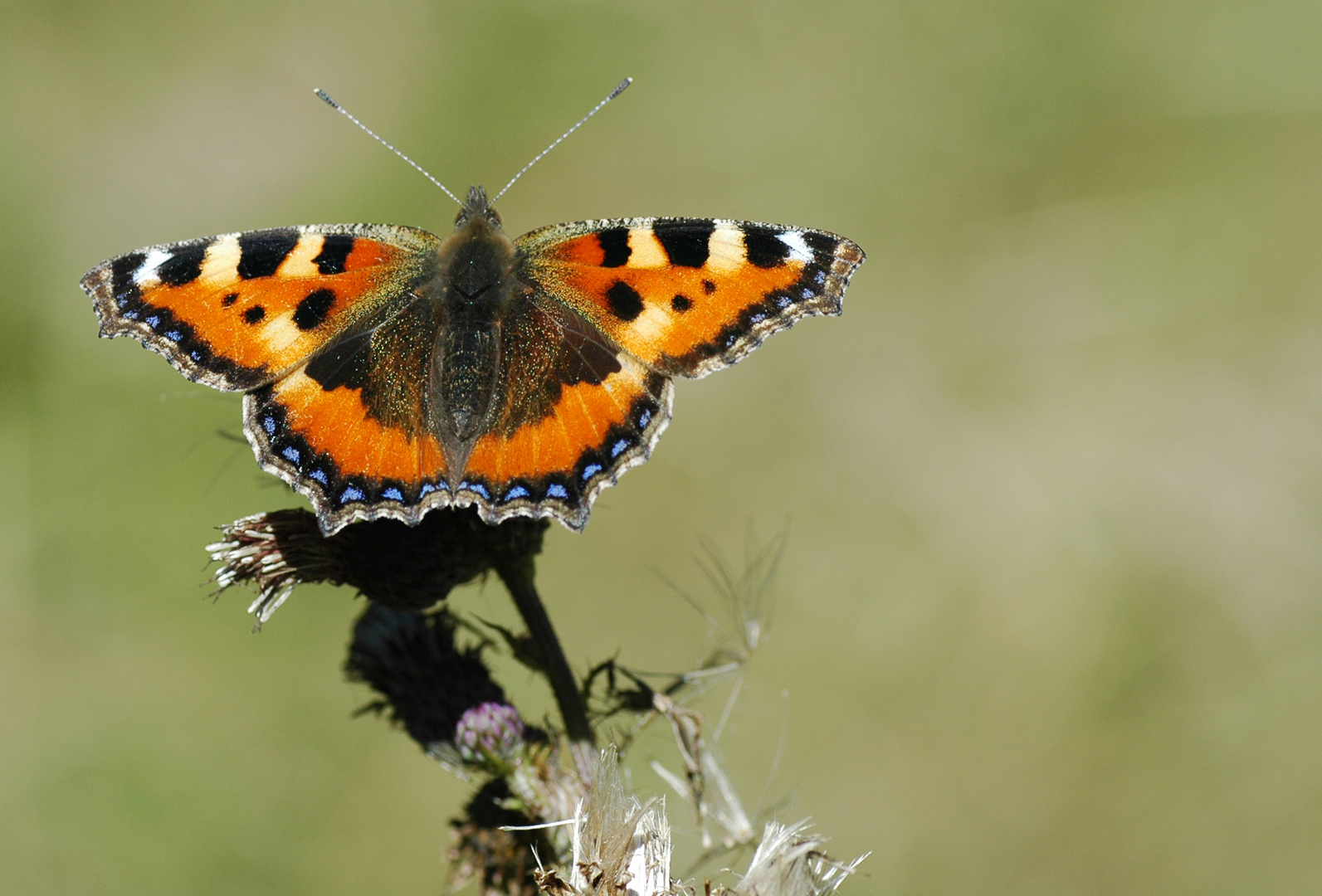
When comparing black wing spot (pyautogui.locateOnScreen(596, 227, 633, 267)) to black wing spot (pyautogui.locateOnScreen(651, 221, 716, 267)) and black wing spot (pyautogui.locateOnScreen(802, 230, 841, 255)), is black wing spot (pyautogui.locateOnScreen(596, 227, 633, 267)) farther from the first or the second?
black wing spot (pyautogui.locateOnScreen(802, 230, 841, 255))

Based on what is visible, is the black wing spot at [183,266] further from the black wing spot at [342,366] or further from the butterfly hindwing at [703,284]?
the butterfly hindwing at [703,284]

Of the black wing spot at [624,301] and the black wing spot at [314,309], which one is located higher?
the black wing spot at [314,309]

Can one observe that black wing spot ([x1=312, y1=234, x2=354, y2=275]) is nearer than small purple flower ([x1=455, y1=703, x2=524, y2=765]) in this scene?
No

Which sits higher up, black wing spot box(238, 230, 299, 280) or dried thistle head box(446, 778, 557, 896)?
black wing spot box(238, 230, 299, 280)

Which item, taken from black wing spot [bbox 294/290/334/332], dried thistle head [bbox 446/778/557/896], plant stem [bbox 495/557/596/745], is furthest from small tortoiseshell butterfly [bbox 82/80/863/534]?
dried thistle head [bbox 446/778/557/896]

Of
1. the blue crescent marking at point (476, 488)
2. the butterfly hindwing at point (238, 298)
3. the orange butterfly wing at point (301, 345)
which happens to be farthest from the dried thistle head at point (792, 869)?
the butterfly hindwing at point (238, 298)

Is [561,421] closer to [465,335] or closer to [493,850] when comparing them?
[465,335]

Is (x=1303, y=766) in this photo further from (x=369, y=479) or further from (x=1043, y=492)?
(x=369, y=479)
